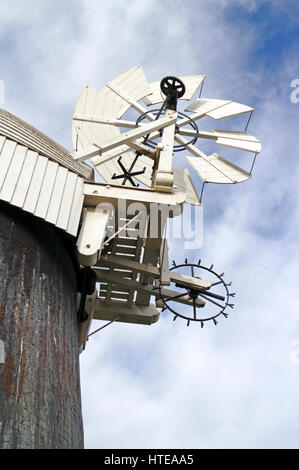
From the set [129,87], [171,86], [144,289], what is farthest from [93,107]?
[144,289]

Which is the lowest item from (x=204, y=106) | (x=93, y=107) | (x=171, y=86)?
(x=171, y=86)

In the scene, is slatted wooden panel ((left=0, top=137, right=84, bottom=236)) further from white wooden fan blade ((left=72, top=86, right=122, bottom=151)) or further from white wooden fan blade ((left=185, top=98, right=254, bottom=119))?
white wooden fan blade ((left=185, top=98, right=254, bottom=119))

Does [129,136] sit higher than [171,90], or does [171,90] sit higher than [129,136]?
[171,90]

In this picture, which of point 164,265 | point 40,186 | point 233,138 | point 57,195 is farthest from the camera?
point 233,138

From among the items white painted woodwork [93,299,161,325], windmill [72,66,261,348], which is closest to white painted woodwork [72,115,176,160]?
windmill [72,66,261,348]

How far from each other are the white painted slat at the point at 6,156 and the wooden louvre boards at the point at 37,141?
0.16 m

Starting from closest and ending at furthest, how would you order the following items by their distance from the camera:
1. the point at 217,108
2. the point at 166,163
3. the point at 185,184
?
the point at 166,163 → the point at 217,108 → the point at 185,184

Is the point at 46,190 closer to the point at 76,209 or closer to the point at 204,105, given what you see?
the point at 76,209

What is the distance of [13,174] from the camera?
7.43m

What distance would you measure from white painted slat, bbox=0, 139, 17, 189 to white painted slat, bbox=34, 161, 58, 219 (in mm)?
532

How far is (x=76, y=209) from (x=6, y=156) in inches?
47.1

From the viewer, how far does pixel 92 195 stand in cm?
815

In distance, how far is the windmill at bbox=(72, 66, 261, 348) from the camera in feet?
27.5
